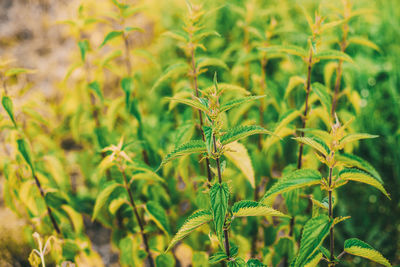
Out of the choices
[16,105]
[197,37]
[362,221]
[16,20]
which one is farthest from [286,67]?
[16,20]

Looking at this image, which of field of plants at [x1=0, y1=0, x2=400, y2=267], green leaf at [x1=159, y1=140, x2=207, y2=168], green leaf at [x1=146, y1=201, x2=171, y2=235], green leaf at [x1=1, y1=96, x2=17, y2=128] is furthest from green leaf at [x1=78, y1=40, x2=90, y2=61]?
green leaf at [x1=159, y1=140, x2=207, y2=168]

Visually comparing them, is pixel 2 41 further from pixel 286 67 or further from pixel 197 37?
pixel 286 67

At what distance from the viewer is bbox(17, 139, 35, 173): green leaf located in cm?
173

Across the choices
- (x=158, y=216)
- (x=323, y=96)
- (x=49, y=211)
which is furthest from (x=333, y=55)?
(x=49, y=211)

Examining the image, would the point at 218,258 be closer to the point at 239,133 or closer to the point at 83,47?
the point at 239,133

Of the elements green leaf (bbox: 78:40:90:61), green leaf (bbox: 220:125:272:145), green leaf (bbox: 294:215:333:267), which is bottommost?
green leaf (bbox: 294:215:333:267)

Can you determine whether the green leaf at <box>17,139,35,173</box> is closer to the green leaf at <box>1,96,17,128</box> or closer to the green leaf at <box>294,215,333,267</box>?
the green leaf at <box>1,96,17,128</box>

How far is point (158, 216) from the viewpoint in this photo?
1.69 m

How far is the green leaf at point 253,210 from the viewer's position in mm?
1200

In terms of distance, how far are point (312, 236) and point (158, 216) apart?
2.81ft

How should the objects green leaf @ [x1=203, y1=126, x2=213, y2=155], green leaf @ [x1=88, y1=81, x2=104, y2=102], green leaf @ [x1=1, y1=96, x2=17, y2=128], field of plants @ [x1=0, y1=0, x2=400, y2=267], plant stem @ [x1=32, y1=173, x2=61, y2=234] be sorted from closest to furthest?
green leaf @ [x1=203, y1=126, x2=213, y2=155] → field of plants @ [x1=0, y1=0, x2=400, y2=267] → green leaf @ [x1=1, y1=96, x2=17, y2=128] → plant stem @ [x1=32, y1=173, x2=61, y2=234] → green leaf @ [x1=88, y1=81, x2=104, y2=102]

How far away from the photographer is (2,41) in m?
3.14

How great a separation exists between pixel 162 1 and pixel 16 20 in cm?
172

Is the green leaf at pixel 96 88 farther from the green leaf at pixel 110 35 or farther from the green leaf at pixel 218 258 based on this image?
the green leaf at pixel 218 258
